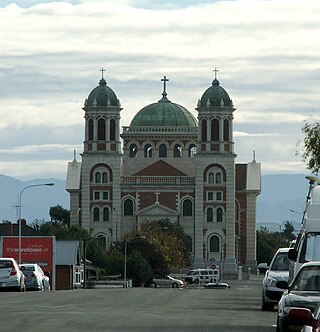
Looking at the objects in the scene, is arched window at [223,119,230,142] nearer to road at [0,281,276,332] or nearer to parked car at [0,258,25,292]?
parked car at [0,258,25,292]

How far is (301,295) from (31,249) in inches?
3021

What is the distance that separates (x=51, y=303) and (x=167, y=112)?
144410mm

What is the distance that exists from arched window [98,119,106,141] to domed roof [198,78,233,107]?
11.2 m

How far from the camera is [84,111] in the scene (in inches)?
6609

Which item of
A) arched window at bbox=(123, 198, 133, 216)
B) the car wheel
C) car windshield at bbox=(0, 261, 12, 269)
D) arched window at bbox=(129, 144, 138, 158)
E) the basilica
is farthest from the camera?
arched window at bbox=(129, 144, 138, 158)

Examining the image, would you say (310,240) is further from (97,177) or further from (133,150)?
(133,150)

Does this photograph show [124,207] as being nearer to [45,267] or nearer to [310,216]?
[45,267]

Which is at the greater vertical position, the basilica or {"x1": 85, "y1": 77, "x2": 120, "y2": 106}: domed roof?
{"x1": 85, "y1": 77, "x2": 120, "y2": 106}: domed roof

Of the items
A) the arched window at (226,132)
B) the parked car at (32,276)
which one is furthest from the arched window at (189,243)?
the parked car at (32,276)

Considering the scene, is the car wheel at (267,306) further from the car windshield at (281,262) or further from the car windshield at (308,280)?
the car windshield at (308,280)

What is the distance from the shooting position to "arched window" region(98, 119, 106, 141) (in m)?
166

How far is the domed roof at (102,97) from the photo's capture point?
16662cm

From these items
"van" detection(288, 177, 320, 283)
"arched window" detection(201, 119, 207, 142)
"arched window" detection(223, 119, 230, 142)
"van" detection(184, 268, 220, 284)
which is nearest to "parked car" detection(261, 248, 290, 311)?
"van" detection(288, 177, 320, 283)

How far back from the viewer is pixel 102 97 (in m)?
167
